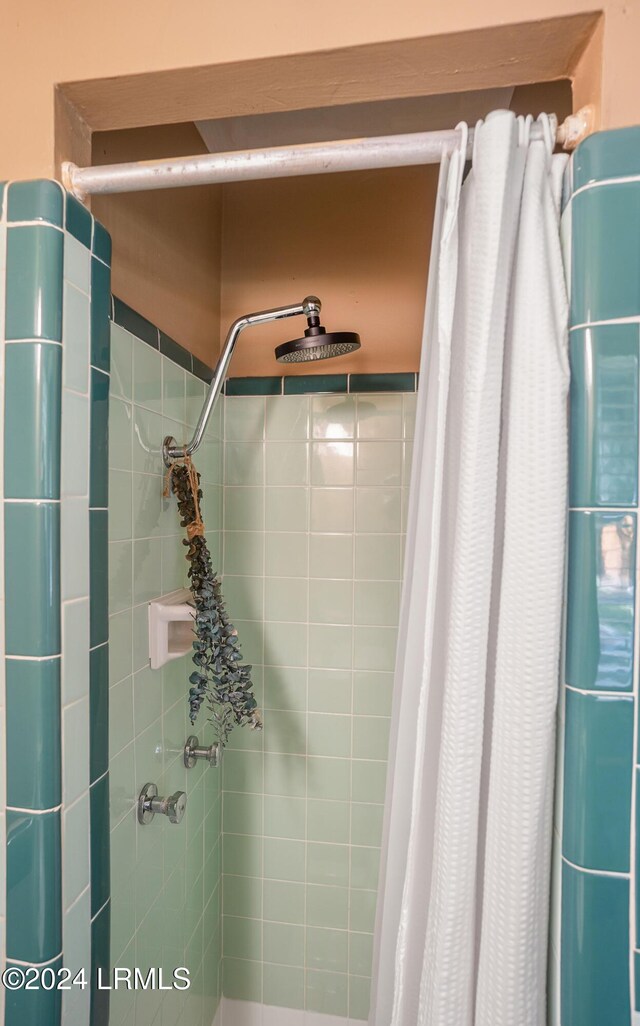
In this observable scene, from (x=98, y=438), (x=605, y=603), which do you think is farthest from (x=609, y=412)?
(x=98, y=438)

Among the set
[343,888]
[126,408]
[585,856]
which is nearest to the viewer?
[585,856]

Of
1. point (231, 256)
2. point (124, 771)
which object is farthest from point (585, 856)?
point (231, 256)

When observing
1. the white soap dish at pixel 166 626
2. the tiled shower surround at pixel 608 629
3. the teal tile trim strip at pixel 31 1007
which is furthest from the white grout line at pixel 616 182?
the teal tile trim strip at pixel 31 1007

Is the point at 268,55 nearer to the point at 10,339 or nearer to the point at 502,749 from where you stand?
the point at 10,339

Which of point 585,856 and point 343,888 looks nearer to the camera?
point 585,856

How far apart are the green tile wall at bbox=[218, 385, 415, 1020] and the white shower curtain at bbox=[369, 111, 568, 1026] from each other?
768 millimetres

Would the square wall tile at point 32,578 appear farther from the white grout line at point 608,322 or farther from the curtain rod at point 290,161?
the white grout line at point 608,322

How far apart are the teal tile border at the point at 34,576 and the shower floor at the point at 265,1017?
112 centimetres

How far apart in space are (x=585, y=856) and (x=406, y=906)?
0.22m

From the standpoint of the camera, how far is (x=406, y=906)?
0.63m

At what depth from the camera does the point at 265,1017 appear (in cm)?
144

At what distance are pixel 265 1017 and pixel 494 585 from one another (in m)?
1.56

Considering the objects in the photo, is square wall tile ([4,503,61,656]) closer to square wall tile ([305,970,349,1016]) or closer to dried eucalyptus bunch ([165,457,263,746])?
dried eucalyptus bunch ([165,457,263,746])

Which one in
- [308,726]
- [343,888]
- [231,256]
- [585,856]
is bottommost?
[343,888]
